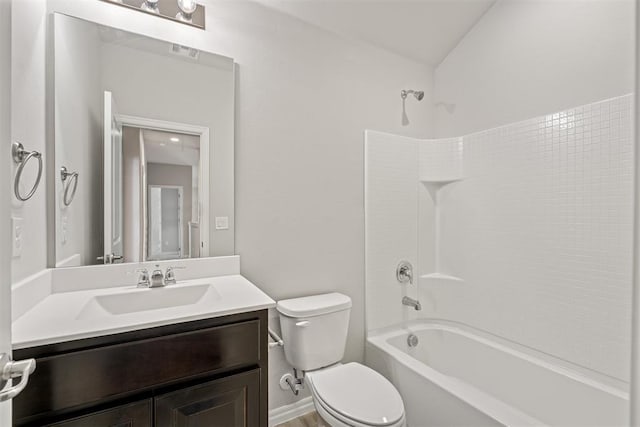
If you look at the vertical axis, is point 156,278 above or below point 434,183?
below

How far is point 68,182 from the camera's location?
135cm

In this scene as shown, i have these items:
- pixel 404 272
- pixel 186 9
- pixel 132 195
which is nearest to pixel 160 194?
pixel 132 195

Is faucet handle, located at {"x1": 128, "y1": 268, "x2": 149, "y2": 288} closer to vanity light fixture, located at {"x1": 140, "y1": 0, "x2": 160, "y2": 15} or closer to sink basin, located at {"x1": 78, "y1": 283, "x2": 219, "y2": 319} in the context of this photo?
sink basin, located at {"x1": 78, "y1": 283, "x2": 219, "y2": 319}

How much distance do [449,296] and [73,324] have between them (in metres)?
2.23

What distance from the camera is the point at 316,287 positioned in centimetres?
197

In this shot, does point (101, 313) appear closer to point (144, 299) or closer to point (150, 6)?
point (144, 299)

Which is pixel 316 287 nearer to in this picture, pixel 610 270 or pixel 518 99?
pixel 610 270

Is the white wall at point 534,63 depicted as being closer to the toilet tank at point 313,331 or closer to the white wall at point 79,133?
the toilet tank at point 313,331

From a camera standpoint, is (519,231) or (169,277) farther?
(519,231)

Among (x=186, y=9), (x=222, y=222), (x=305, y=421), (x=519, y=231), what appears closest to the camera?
(x=186, y=9)

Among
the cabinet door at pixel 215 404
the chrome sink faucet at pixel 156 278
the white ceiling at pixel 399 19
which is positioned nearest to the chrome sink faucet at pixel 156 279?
the chrome sink faucet at pixel 156 278

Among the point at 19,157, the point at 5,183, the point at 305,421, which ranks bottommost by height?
the point at 305,421

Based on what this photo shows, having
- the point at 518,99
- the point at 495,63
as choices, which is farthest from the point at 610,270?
the point at 495,63

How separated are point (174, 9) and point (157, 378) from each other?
5.38 feet
